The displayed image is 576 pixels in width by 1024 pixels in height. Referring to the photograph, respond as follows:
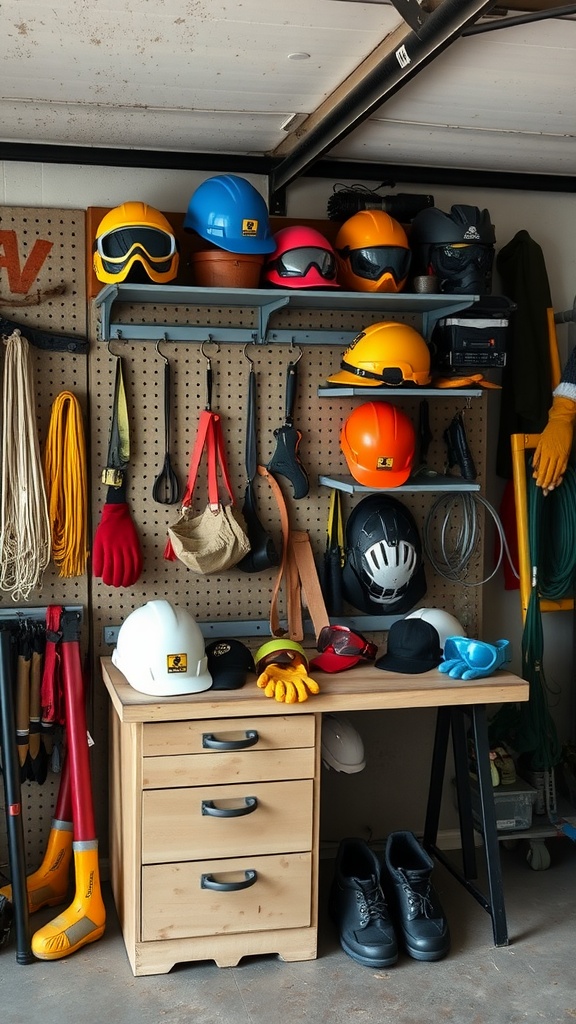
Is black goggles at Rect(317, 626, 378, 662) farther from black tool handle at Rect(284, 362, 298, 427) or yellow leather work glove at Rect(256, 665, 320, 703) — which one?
black tool handle at Rect(284, 362, 298, 427)

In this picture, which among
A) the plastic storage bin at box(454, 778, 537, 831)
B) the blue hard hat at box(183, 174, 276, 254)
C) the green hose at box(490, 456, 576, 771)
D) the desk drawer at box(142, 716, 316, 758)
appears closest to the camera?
the desk drawer at box(142, 716, 316, 758)

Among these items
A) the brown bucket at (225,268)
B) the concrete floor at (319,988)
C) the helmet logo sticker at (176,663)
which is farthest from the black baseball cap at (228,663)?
the brown bucket at (225,268)

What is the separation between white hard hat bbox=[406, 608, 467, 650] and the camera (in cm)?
362

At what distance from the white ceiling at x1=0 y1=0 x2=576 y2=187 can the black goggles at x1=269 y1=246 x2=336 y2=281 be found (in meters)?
0.41

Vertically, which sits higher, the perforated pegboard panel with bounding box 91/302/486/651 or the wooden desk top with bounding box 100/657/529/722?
the perforated pegboard panel with bounding box 91/302/486/651

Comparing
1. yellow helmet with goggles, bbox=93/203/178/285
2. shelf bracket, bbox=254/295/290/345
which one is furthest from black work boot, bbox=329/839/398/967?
yellow helmet with goggles, bbox=93/203/178/285

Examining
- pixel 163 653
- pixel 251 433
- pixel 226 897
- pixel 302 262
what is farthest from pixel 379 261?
pixel 226 897

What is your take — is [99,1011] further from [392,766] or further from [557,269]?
[557,269]

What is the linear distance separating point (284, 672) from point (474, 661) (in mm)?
617

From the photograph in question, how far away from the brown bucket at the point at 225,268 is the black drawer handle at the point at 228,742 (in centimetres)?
141

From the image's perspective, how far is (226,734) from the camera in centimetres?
319

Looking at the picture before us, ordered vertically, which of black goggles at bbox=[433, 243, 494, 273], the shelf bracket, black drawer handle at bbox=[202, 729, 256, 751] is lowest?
black drawer handle at bbox=[202, 729, 256, 751]

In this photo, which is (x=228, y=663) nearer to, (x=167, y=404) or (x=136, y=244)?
(x=167, y=404)

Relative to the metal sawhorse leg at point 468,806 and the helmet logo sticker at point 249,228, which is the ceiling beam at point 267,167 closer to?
the helmet logo sticker at point 249,228
